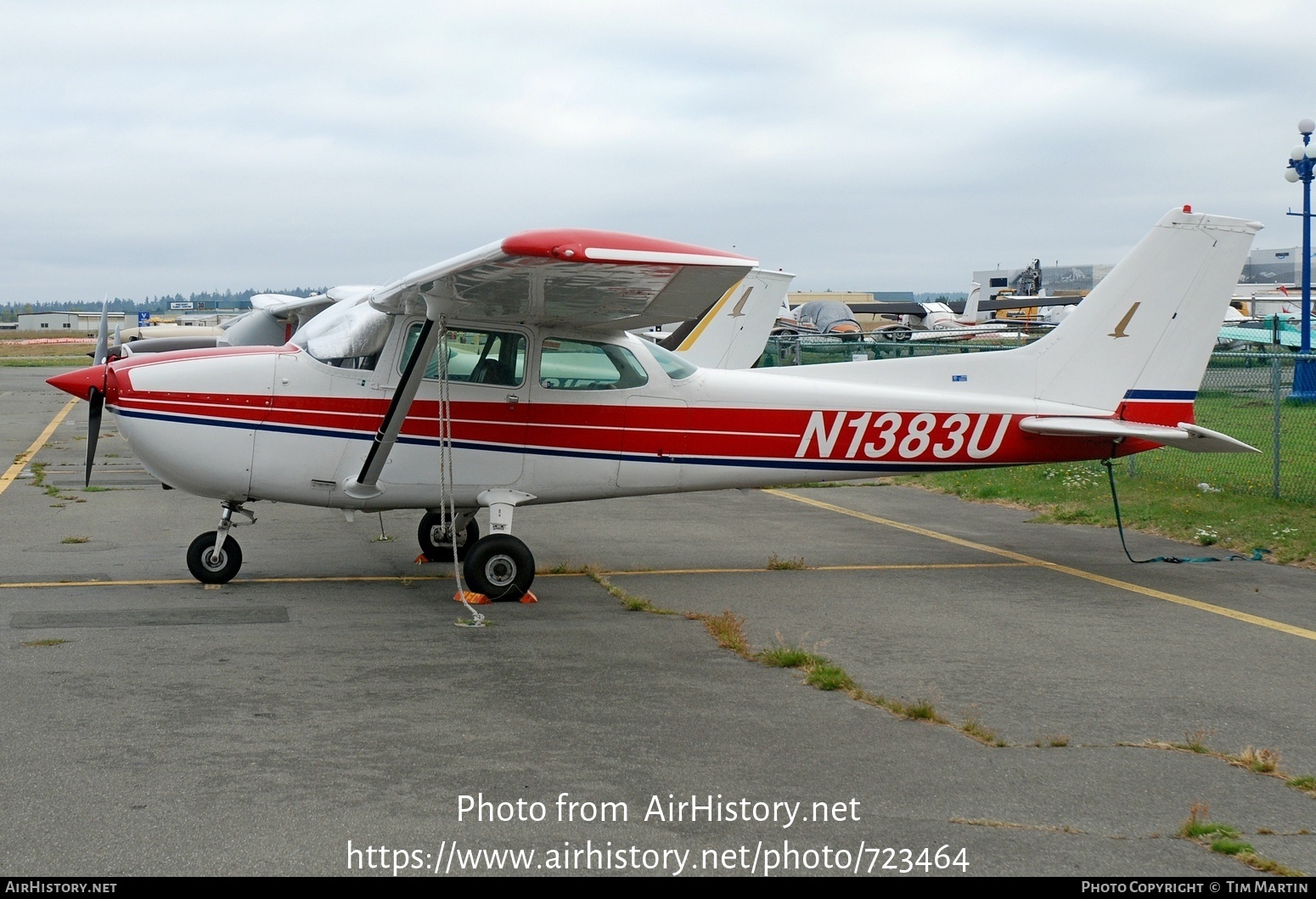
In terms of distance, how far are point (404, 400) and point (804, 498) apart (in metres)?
6.77

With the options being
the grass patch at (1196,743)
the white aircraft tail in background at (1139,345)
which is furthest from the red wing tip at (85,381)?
the grass patch at (1196,743)

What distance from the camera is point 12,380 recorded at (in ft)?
121

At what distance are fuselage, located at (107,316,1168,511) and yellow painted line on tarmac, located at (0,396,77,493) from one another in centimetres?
655

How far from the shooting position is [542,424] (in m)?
8.33

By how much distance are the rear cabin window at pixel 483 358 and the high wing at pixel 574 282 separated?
18 centimetres

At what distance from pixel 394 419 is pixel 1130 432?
17.3 feet

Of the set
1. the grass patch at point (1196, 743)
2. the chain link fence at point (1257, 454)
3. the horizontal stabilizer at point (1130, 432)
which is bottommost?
the grass patch at point (1196, 743)

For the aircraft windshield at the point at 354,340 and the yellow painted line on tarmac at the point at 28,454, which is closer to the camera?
the aircraft windshield at the point at 354,340

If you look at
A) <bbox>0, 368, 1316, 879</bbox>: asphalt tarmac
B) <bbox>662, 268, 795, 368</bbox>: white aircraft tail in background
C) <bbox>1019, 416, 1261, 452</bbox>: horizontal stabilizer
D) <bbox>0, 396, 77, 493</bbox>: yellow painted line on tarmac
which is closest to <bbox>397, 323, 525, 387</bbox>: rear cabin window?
<bbox>0, 368, 1316, 879</bbox>: asphalt tarmac

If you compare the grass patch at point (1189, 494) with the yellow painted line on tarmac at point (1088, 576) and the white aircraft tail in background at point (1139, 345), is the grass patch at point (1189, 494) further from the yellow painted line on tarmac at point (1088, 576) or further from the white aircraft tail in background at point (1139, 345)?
the white aircraft tail in background at point (1139, 345)

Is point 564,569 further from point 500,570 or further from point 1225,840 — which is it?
point 1225,840

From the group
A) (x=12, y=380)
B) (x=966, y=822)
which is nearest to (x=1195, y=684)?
(x=966, y=822)

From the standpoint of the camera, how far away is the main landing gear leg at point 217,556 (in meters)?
8.11

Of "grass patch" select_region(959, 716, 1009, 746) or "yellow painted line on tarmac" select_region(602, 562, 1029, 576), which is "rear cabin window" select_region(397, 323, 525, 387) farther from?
"grass patch" select_region(959, 716, 1009, 746)
